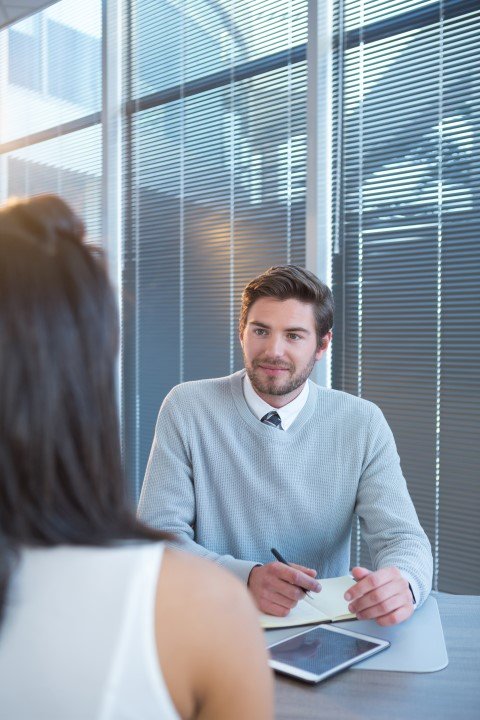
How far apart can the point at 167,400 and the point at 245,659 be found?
1307mm

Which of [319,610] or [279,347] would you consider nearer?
[319,610]

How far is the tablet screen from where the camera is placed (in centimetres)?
106

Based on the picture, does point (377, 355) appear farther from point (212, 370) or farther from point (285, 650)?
point (285, 650)

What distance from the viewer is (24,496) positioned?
1.88ft

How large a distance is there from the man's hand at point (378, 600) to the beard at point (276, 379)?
0.64m

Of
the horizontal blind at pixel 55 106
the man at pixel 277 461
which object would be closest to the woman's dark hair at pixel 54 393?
the man at pixel 277 461

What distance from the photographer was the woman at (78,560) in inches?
21.3

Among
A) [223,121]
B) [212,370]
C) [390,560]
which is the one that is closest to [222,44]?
[223,121]

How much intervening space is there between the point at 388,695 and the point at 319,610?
30 cm

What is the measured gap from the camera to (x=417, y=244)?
2455 mm

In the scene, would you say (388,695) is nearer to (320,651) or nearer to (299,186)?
(320,651)

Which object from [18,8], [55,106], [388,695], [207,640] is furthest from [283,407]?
[18,8]

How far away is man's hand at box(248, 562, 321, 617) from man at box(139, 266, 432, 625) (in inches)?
13.3

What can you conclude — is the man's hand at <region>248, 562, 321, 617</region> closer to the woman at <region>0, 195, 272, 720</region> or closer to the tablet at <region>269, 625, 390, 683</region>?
the tablet at <region>269, 625, 390, 683</region>
